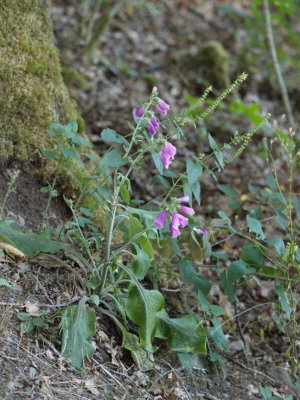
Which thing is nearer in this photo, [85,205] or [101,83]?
[85,205]

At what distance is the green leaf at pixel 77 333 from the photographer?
229 centimetres

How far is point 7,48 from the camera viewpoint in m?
3.17

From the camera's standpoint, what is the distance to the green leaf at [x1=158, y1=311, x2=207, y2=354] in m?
2.52

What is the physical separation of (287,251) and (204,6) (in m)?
5.16

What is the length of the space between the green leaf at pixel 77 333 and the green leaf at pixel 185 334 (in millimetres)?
369

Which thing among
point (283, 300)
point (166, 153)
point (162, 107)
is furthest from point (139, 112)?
point (283, 300)

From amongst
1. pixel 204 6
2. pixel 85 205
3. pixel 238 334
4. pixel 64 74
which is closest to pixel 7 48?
pixel 85 205

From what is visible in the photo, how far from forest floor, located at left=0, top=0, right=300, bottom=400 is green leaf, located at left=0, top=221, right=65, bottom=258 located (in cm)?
10

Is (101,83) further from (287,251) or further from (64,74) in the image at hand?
(287,251)

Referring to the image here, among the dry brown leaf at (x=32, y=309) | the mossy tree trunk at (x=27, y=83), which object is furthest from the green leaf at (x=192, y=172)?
the mossy tree trunk at (x=27, y=83)

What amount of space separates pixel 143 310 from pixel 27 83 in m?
1.53

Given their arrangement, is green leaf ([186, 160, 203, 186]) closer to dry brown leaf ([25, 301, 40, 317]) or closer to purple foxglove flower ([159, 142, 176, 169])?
purple foxglove flower ([159, 142, 176, 169])

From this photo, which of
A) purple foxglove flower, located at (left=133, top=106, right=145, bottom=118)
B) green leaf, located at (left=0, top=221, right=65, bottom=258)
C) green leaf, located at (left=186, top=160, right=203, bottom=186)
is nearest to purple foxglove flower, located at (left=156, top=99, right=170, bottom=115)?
purple foxglove flower, located at (left=133, top=106, right=145, bottom=118)

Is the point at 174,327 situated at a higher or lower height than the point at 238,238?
higher
